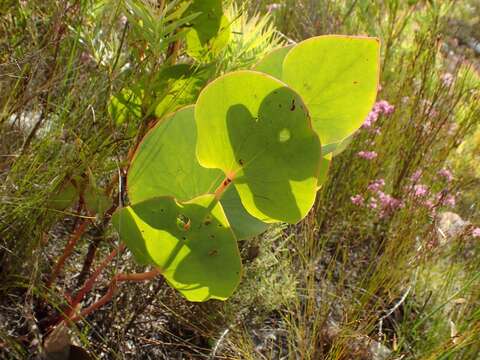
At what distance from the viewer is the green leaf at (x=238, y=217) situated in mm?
800

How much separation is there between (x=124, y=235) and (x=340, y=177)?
3.86ft

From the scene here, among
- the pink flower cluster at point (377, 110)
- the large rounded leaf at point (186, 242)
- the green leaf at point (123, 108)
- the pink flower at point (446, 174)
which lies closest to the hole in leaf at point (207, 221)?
the large rounded leaf at point (186, 242)

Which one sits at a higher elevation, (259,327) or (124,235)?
(124,235)

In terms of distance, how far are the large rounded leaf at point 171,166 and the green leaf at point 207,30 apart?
182mm

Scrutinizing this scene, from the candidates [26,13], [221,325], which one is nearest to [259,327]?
[221,325]

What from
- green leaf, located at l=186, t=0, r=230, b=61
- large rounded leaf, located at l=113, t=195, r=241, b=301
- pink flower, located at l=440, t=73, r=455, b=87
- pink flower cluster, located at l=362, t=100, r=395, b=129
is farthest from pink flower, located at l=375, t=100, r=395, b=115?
large rounded leaf, located at l=113, t=195, r=241, b=301

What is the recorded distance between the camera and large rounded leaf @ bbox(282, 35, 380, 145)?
68 cm

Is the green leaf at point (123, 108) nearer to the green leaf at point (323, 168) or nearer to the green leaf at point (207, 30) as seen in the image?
the green leaf at point (207, 30)

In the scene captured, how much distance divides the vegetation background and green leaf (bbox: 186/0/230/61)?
2 cm

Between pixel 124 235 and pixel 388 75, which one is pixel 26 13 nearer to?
pixel 124 235

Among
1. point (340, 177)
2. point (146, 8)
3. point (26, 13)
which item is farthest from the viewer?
point (340, 177)

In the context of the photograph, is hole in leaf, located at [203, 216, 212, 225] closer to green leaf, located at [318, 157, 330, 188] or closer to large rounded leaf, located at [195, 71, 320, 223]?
large rounded leaf, located at [195, 71, 320, 223]

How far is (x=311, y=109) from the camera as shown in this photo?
2.38 ft

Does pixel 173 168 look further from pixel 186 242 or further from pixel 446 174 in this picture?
pixel 446 174
